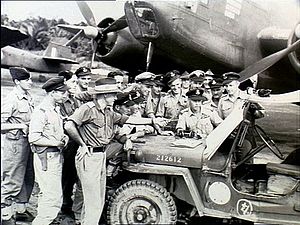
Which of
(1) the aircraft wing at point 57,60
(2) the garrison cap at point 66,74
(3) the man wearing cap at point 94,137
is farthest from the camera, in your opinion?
(1) the aircraft wing at point 57,60

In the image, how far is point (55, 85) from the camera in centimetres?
202

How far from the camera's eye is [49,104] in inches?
79.1

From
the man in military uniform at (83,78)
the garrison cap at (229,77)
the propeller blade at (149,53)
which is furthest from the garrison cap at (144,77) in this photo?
the garrison cap at (229,77)

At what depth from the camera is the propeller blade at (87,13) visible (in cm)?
206

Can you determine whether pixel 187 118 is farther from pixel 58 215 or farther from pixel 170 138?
pixel 58 215

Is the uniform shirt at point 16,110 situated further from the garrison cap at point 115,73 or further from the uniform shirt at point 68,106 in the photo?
the garrison cap at point 115,73

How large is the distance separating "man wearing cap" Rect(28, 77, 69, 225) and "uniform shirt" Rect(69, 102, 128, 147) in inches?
2.9

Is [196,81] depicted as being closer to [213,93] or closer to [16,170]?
[213,93]

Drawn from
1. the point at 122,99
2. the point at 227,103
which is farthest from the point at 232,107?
the point at 122,99

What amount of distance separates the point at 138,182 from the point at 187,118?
329 millimetres

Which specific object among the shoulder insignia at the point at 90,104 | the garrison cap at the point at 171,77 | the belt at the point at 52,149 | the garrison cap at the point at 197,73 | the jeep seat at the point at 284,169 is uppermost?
the garrison cap at the point at 197,73

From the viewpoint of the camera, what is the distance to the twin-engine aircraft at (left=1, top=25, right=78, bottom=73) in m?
2.10

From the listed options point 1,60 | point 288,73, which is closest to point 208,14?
point 288,73

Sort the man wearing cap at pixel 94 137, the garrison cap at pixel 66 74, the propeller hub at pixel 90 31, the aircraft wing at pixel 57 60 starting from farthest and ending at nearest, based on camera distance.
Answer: the propeller hub at pixel 90 31
the aircraft wing at pixel 57 60
the garrison cap at pixel 66 74
the man wearing cap at pixel 94 137
